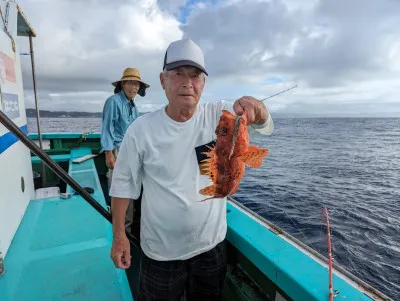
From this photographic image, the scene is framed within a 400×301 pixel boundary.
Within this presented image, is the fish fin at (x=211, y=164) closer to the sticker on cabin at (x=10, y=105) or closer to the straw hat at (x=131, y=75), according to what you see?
the sticker on cabin at (x=10, y=105)

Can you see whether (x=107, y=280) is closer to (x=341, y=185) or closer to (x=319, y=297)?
(x=319, y=297)

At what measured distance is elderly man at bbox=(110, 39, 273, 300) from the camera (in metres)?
2.09

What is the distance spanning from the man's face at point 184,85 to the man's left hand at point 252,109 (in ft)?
1.19

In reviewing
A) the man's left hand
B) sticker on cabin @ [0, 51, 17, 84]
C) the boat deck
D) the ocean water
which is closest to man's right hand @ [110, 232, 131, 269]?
the boat deck

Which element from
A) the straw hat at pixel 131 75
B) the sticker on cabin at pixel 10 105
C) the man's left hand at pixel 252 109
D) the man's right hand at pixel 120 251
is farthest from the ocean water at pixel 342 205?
the sticker on cabin at pixel 10 105

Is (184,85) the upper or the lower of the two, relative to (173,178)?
upper

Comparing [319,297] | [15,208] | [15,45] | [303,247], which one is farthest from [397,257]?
[15,45]

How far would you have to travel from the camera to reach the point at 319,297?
198cm

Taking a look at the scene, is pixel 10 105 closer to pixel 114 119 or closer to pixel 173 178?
pixel 114 119

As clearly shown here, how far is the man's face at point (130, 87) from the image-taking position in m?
5.29

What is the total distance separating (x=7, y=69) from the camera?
10.9ft

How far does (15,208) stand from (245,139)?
3273 mm

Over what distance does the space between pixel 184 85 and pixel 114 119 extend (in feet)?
11.5

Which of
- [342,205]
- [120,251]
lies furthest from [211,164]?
[342,205]
